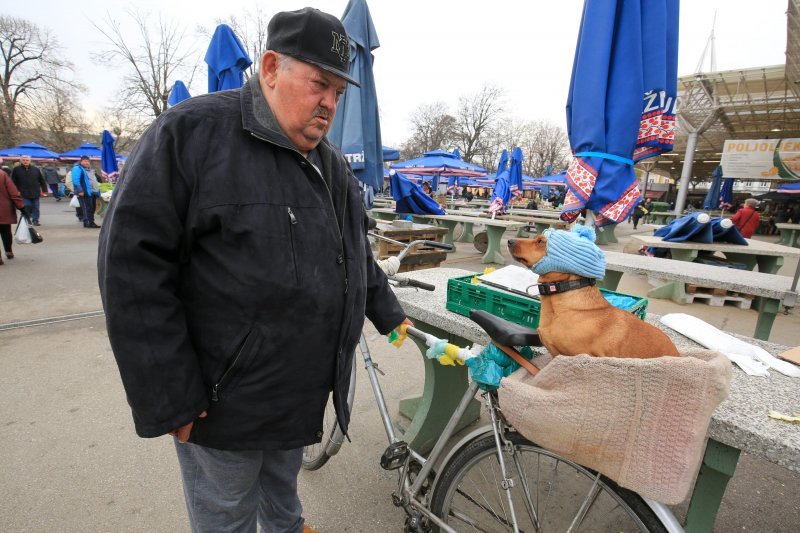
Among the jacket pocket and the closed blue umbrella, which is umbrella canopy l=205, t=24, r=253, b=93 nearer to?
the jacket pocket

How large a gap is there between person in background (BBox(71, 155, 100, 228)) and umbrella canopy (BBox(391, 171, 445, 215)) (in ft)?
27.6

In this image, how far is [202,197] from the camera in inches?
41.1

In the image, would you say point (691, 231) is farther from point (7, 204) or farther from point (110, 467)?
point (7, 204)

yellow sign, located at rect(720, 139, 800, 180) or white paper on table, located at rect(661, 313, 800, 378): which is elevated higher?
yellow sign, located at rect(720, 139, 800, 180)

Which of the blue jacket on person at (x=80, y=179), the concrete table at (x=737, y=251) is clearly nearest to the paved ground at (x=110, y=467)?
the concrete table at (x=737, y=251)

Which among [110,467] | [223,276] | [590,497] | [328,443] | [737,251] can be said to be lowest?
[110,467]

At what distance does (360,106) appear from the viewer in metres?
4.16

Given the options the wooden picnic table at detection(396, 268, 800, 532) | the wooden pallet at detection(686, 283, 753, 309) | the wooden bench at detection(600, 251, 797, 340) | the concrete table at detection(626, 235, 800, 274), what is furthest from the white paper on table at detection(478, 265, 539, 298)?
the wooden pallet at detection(686, 283, 753, 309)

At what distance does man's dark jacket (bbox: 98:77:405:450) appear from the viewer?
3.24ft

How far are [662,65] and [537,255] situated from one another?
1.88m

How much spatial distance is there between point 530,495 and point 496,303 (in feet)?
2.67

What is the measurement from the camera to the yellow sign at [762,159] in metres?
20.8

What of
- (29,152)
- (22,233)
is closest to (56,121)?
(29,152)

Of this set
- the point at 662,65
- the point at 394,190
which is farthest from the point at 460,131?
the point at 662,65
